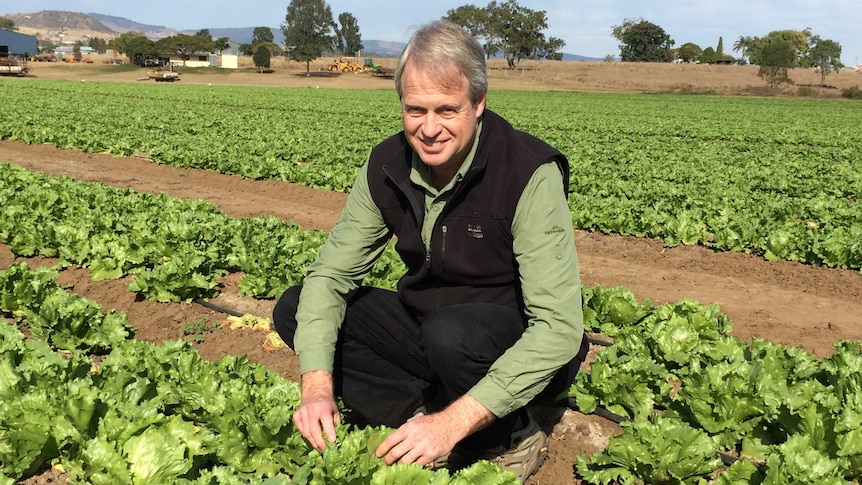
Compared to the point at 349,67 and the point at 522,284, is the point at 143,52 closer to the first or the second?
the point at 349,67

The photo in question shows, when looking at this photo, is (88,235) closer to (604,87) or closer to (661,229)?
(661,229)

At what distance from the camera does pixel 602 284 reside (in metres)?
7.76

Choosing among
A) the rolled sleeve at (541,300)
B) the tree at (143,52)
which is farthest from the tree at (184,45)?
the rolled sleeve at (541,300)

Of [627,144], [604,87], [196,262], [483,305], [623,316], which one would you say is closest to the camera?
[483,305]

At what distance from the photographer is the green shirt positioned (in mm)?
2763

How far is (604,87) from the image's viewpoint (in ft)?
237

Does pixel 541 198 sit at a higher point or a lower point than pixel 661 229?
higher

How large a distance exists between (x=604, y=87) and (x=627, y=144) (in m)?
55.8

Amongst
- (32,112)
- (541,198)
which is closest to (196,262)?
(541,198)

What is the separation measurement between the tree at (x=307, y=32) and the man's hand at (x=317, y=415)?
9074 cm

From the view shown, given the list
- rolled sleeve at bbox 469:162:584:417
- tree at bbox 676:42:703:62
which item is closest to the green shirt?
rolled sleeve at bbox 469:162:584:417

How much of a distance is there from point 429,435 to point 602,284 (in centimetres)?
562

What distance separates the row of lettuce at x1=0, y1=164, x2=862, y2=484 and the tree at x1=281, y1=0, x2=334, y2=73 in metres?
88.3

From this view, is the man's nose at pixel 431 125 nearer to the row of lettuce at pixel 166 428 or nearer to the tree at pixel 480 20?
the row of lettuce at pixel 166 428
